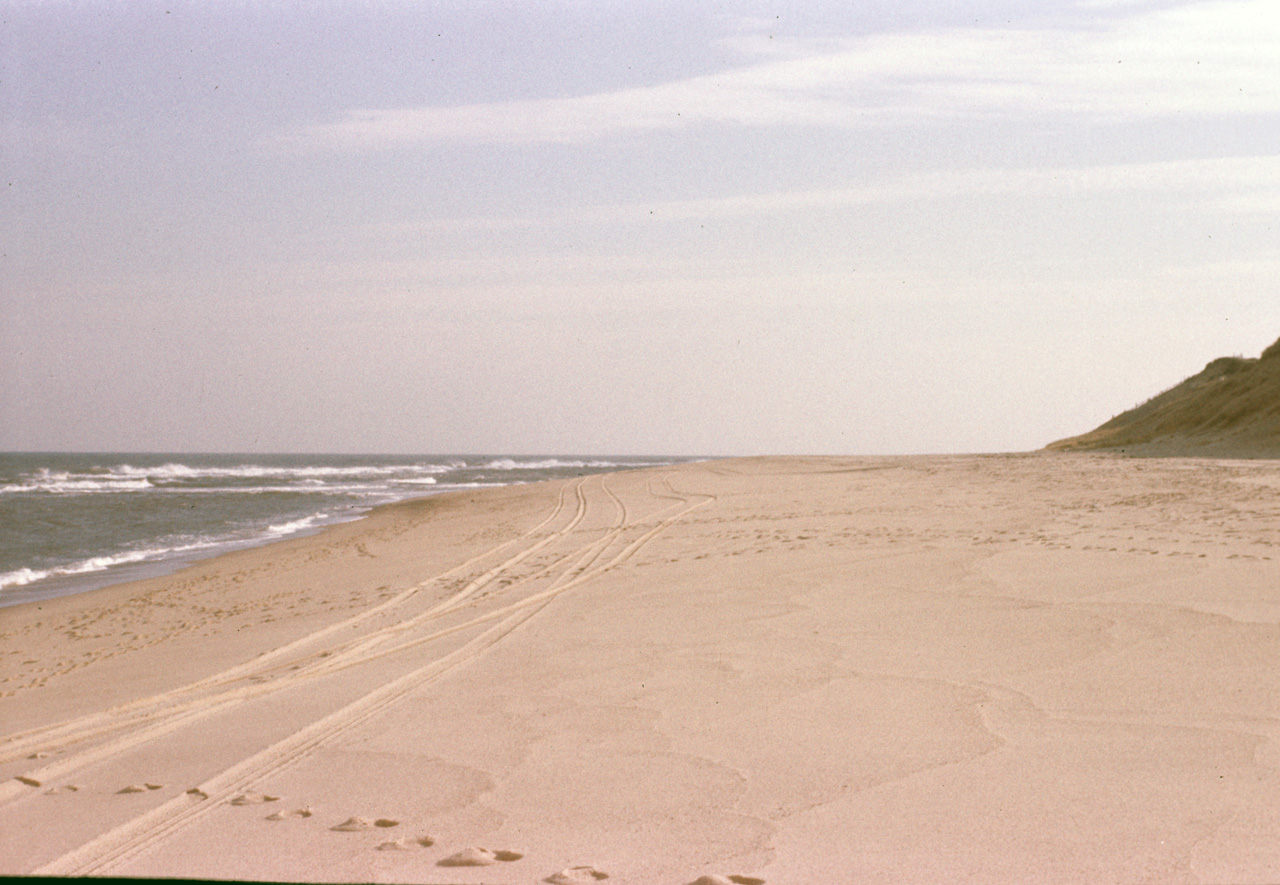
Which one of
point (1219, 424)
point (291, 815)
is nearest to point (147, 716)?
point (291, 815)

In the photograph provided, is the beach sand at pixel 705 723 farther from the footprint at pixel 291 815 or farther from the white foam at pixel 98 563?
the white foam at pixel 98 563

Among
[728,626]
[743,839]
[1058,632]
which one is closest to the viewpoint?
[743,839]

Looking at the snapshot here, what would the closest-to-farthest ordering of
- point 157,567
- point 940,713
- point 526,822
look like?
point 526,822, point 940,713, point 157,567

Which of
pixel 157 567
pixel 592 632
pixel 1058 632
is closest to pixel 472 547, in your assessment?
pixel 157 567

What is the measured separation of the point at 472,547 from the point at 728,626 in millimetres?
7317

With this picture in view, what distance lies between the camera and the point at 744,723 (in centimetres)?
421

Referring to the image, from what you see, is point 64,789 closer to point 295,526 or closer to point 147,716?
point 147,716

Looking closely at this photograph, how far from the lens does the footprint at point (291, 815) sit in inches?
132

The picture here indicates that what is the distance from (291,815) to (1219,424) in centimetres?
3108

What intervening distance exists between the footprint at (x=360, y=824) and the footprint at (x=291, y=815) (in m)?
0.17

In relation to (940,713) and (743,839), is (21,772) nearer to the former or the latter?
(743,839)

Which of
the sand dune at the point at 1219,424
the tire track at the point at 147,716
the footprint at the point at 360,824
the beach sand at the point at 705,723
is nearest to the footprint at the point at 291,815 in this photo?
the beach sand at the point at 705,723

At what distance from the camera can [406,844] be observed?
311cm

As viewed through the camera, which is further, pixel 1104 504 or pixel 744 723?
pixel 1104 504
